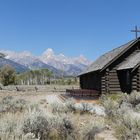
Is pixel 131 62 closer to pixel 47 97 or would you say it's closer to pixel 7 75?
pixel 47 97

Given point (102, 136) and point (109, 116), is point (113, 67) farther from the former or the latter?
point (102, 136)

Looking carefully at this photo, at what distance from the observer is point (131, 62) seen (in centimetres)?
2523

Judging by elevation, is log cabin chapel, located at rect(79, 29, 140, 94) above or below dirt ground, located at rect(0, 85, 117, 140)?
above

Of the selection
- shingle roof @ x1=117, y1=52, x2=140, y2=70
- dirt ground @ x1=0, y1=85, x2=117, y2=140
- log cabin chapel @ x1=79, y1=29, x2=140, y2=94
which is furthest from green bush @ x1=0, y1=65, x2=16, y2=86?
shingle roof @ x1=117, y1=52, x2=140, y2=70

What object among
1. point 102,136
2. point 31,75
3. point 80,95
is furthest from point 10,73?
point 102,136

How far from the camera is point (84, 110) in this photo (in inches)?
590

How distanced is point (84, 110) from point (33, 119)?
22.6ft

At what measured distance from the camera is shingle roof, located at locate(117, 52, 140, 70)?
24.1 m

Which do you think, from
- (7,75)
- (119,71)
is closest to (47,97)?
(119,71)

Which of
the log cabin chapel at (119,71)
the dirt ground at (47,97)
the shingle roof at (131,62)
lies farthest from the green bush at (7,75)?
the shingle roof at (131,62)

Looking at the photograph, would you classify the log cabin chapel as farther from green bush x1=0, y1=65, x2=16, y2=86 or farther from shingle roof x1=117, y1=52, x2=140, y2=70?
green bush x1=0, y1=65, x2=16, y2=86

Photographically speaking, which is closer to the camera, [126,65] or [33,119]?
[33,119]

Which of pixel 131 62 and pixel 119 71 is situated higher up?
pixel 131 62

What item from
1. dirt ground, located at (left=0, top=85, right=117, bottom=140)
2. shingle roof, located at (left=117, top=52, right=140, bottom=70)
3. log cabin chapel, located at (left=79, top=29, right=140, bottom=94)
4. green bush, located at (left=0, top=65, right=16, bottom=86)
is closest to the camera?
dirt ground, located at (left=0, top=85, right=117, bottom=140)
